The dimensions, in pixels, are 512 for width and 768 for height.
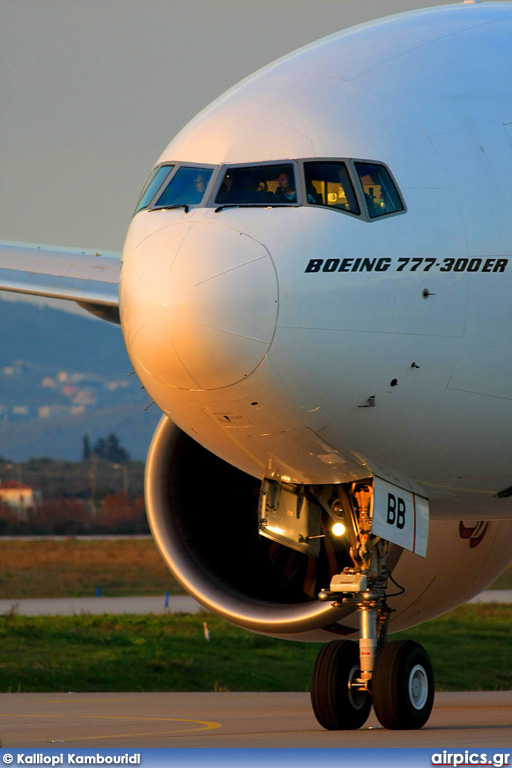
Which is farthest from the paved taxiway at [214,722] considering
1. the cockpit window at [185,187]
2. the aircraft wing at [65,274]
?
the aircraft wing at [65,274]

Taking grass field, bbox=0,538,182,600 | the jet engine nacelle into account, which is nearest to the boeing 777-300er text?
the jet engine nacelle

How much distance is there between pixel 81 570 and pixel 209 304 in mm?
39525

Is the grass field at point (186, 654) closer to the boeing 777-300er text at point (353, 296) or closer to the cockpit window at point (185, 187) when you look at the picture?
the boeing 777-300er text at point (353, 296)

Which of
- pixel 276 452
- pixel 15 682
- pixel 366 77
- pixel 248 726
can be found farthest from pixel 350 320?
pixel 15 682

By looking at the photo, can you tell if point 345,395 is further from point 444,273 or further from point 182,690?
point 182,690

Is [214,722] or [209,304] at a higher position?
[209,304]

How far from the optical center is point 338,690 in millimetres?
10914

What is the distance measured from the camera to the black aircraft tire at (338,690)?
10.9m

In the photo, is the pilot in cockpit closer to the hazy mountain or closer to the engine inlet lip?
the engine inlet lip

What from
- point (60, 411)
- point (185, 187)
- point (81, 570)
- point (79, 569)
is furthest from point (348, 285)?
point (60, 411)

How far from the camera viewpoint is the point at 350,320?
9.62 metres

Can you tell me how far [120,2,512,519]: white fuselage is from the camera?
948 cm

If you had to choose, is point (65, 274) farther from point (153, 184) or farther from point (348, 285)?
point (348, 285)

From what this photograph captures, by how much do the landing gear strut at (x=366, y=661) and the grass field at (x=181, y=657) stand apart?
753cm
